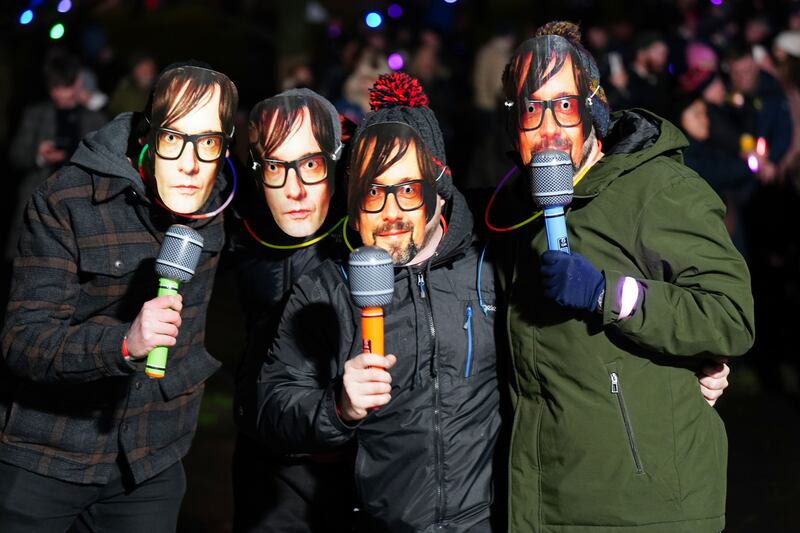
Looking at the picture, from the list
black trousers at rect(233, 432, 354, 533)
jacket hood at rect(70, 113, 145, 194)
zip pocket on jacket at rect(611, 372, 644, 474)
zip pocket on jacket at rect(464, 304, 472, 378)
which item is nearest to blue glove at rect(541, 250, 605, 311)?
zip pocket on jacket at rect(611, 372, 644, 474)

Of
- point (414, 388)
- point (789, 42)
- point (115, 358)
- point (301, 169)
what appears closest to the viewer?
point (115, 358)

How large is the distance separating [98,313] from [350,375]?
3.41 feet

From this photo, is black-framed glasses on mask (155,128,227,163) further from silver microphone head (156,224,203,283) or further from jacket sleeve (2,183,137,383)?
silver microphone head (156,224,203,283)

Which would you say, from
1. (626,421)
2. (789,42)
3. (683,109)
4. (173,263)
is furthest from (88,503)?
(789,42)

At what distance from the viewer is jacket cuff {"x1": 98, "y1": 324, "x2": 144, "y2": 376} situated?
3.39 m

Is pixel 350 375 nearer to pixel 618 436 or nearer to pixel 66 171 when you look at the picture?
pixel 618 436

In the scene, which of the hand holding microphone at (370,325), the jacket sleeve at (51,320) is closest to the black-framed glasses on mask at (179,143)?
the jacket sleeve at (51,320)

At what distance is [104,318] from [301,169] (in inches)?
32.3

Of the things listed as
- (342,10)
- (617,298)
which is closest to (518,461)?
(617,298)

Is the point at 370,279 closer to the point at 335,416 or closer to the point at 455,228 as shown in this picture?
the point at 335,416

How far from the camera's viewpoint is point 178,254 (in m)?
3.24

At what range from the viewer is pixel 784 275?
31.3 ft

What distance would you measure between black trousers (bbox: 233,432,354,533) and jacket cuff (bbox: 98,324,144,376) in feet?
2.93

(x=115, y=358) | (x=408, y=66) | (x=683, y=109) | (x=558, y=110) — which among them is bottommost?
(x=115, y=358)
